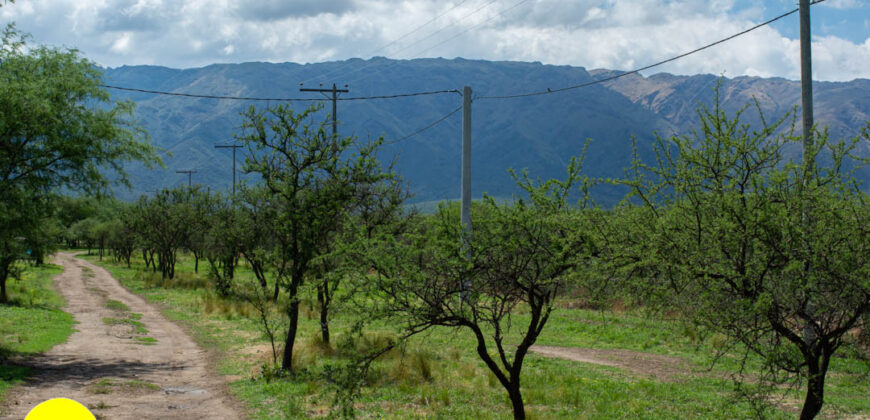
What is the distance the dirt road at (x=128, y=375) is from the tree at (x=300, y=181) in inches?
110

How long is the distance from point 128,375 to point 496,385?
875 centimetres

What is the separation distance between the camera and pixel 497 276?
9.41 metres

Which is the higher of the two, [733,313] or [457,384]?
[733,313]

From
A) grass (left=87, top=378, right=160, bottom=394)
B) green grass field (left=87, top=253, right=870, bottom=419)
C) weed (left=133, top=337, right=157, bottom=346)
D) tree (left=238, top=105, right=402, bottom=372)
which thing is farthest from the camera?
weed (left=133, top=337, right=157, bottom=346)

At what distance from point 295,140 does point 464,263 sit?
7.91 meters

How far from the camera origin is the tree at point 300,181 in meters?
15.2

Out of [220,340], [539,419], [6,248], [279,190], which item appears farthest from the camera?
[6,248]

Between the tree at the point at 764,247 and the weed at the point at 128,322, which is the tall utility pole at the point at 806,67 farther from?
the weed at the point at 128,322

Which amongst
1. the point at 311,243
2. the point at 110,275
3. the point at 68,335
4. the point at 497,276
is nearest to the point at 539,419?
the point at 497,276

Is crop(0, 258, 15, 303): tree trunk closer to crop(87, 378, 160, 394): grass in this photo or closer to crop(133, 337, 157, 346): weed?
crop(133, 337, 157, 346): weed

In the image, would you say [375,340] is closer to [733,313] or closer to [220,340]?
[220,340]

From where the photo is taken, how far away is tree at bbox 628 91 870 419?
742 cm

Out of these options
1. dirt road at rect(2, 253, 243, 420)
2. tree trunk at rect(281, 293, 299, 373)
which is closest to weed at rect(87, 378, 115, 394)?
dirt road at rect(2, 253, 243, 420)

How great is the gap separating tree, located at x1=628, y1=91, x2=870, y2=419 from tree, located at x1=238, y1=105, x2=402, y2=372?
828 cm
